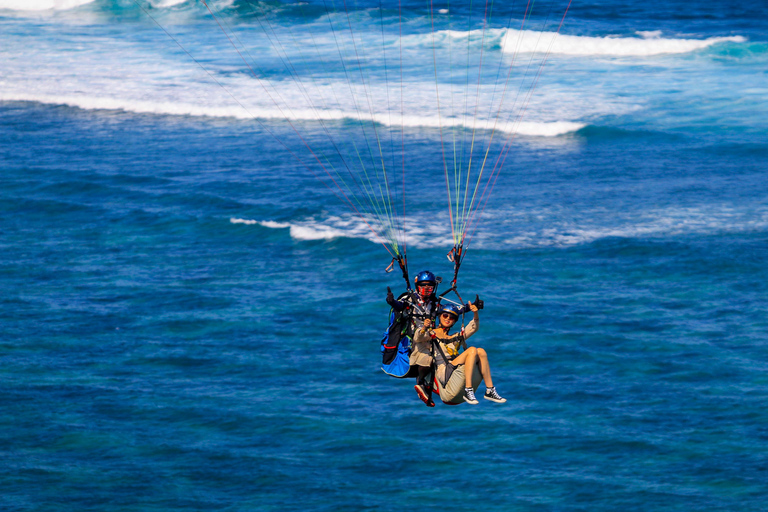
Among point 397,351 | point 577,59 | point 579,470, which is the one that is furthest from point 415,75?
point 397,351

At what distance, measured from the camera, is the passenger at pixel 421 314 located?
45.6ft

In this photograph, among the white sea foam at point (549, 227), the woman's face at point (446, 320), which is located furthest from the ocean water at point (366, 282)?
the woman's face at point (446, 320)

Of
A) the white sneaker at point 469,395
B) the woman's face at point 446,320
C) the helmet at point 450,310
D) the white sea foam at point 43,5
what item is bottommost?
the white sneaker at point 469,395

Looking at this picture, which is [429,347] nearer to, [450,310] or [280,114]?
[450,310]

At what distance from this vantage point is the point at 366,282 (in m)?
29.5

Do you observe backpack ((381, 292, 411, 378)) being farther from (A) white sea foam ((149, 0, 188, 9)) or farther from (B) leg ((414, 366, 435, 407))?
(A) white sea foam ((149, 0, 188, 9))

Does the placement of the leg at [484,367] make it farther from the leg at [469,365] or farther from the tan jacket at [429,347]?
the tan jacket at [429,347]

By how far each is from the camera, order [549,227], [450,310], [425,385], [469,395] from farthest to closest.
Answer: [549,227] → [425,385] → [469,395] → [450,310]

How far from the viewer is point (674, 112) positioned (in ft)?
139

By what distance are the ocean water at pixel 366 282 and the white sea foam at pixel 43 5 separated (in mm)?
17489

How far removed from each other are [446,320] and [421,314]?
1.14 ft

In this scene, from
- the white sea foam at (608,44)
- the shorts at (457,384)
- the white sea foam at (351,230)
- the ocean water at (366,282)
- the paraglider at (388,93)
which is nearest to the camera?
the shorts at (457,384)

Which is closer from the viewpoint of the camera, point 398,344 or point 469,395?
point 469,395

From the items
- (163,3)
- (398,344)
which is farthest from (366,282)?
(163,3)
